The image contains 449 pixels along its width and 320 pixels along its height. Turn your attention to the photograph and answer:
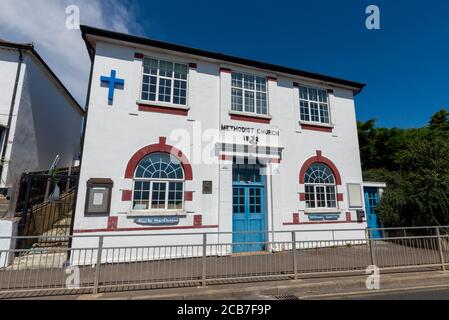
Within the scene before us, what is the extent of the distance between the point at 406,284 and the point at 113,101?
31.8ft

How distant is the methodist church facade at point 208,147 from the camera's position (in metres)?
7.77

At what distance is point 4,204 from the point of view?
784cm

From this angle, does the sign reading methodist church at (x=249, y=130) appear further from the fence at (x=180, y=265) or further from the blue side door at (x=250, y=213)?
the fence at (x=180, y=265)

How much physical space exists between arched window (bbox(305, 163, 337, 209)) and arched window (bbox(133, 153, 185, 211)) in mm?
5338

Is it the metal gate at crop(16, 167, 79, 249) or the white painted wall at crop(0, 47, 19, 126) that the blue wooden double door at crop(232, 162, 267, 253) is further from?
the white painted wall at crop(0, 47, 19, 126)

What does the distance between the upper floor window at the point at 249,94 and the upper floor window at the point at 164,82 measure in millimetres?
2089

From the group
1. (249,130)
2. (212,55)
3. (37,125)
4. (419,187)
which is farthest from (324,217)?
(37,125)

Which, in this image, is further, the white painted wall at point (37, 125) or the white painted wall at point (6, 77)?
the white painted wall at point (37, 125)

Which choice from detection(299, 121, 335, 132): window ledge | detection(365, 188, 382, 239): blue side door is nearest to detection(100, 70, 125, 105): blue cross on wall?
detection(299, 121, 335, 132): window ledge

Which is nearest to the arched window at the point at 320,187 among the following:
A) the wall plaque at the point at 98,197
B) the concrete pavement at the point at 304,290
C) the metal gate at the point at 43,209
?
the concrete pavement at the point at 304,290

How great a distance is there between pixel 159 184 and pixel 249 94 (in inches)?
205
